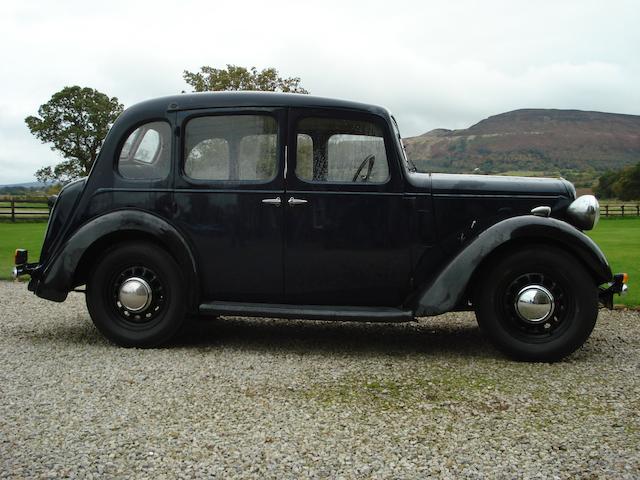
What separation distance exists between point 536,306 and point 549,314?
0.46 ft

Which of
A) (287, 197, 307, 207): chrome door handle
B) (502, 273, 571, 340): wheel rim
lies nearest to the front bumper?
(502, 273, 571, 340): wheel rim

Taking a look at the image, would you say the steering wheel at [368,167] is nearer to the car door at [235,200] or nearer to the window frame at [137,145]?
the car door at [235,200]

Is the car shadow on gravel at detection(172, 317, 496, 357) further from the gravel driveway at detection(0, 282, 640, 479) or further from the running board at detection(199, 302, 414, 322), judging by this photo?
the running board at detection(199, 302, 414, 322)

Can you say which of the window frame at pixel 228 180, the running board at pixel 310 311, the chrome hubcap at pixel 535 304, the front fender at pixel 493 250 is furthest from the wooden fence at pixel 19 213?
the chrome hubcap at pixel 535 304

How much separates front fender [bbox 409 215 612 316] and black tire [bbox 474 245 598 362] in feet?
0.36

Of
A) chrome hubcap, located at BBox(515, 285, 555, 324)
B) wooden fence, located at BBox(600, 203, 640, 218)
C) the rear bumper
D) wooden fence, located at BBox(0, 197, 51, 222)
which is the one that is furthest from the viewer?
wooden fence, located at BBox(600, 203, 640, 218)

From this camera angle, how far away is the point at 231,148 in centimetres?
508

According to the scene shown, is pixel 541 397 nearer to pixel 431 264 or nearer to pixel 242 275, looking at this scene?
pixel 431 264

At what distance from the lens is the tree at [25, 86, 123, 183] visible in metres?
47.7

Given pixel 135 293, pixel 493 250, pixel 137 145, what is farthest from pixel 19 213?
pixel 493 250

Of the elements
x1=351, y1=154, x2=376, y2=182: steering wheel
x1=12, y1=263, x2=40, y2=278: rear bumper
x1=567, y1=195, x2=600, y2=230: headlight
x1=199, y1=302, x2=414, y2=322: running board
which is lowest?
x1=199, y1=302, x2=414, y2=322: running board

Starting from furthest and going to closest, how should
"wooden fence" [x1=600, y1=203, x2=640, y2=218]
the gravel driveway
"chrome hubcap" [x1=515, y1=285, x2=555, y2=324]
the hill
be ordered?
the hill → "wooden fence" [x1=600, y1=203, x2=640, y2=218] → "chrome hubcap" [x1=515, y1=285, x2=555, y2=324] → the gravel driveway

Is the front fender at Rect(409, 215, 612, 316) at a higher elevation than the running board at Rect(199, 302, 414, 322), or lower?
higher

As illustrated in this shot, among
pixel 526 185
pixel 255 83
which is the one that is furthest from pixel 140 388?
pixel 255 83
